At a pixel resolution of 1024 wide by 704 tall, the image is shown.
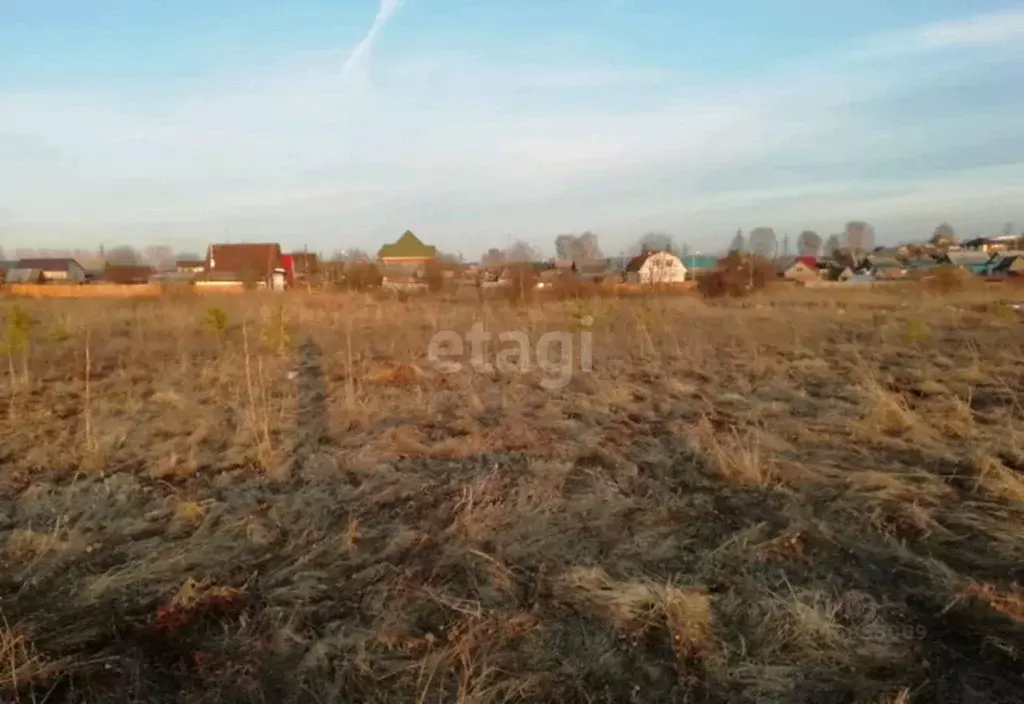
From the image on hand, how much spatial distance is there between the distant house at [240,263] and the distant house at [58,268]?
17.3 meters

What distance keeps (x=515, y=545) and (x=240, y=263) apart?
4335 cm

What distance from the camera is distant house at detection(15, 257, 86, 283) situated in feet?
174

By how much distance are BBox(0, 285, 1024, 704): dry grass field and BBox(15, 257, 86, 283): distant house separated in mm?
54697

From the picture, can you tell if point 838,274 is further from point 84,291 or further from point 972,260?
point 84,291

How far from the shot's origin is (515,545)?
3.58 metres

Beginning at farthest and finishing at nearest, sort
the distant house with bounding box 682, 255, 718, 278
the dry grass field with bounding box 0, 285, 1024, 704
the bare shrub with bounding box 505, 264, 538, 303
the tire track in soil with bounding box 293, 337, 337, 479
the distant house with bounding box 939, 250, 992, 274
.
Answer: the distant house with bounding box 682, 255, 718, 278 < the distant house with bounding box 939, 250, 992, 274 < the bare shrub with bounding box 505, 264, 538, 303 < the tire track in soil with bounding box 293, 337, 337, 479 < the dry grass field with bounding box 0, 285, 1024, 704

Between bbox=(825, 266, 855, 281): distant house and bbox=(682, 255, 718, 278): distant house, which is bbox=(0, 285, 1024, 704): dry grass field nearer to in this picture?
bbox=(682, 255, 718, 278): distant house

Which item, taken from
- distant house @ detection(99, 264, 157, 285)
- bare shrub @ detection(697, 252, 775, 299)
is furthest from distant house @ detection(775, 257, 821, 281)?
distant house @ detection(99, 264, 157, 285)

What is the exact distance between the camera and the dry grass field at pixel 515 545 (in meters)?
2.53

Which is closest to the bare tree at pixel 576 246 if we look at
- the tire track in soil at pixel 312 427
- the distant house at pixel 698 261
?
the distant house at pixel 698 261

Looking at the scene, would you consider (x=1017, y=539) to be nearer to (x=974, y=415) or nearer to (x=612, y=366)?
(x=974, y=415)

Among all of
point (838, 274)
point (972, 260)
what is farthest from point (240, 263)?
point (972, 260)

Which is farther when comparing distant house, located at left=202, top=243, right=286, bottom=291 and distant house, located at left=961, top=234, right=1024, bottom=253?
distant house, located at left=961, top=234, right=1024, bottom=253

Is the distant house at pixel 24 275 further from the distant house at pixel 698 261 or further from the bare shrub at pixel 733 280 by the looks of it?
the distant house at pixel 698 261
